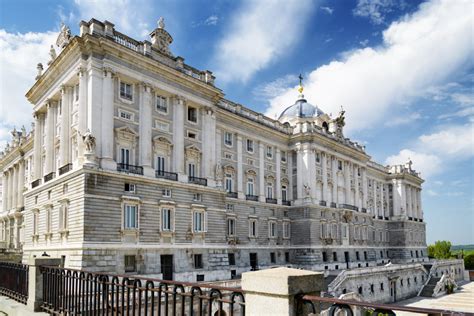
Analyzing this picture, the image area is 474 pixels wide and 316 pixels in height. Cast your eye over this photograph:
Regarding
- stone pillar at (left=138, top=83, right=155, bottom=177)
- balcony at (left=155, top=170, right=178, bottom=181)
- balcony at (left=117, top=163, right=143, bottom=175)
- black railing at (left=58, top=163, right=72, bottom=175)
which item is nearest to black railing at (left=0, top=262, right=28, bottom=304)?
balcony at (left=117, top=163, right=143, bottom=175)

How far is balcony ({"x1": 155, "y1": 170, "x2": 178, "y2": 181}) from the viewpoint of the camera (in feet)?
102

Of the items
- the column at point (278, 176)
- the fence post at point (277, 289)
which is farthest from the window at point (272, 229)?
the fence post at point (277, 289)

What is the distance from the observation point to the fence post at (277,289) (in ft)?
15.5

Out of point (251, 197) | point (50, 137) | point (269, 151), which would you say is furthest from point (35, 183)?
point (269, 151)

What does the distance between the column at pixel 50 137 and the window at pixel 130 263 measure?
1091cm

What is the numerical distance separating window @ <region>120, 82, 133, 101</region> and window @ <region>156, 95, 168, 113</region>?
2.48 metres

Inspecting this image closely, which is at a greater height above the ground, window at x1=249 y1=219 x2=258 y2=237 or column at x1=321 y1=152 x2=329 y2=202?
column at x1=321 y1=152 x2=329 y2=202

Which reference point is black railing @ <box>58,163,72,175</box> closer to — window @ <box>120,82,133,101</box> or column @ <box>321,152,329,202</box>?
window @ <box>120,82,133,101</box>

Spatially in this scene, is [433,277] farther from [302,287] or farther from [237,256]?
[302,287]

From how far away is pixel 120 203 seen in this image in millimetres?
27656

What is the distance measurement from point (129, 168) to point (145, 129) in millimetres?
3406

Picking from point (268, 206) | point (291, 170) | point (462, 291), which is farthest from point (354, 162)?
point (462, 291)

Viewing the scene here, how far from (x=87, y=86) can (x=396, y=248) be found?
2406 inches

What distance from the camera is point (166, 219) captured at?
30641 mm
